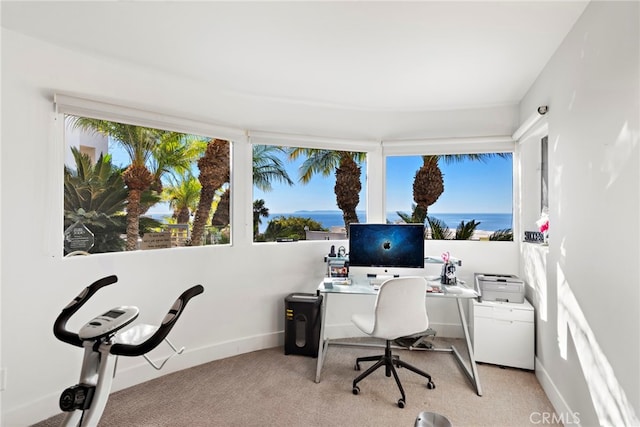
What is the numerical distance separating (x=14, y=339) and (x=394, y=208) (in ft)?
11.3

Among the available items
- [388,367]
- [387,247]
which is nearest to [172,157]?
[387,247]

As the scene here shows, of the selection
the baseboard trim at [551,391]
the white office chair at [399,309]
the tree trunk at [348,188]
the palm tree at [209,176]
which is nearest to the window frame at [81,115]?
the palm tree at [209,176]

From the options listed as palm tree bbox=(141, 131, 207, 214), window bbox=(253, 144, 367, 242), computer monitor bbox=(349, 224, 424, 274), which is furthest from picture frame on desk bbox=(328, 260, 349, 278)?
palm tree bbox=(141, 131, 207, 214)

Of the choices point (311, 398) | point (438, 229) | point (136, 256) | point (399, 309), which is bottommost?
point (311, 398)

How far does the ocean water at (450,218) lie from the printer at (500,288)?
80 centimetres

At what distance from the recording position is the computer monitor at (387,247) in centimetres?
309

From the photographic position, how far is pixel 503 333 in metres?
2.93

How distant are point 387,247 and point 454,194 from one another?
4.25 ft

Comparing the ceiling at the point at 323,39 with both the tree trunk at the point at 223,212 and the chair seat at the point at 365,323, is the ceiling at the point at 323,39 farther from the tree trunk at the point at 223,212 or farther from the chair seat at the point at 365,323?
the chair seat at the point at 365,323

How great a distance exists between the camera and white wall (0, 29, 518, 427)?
2.17 m

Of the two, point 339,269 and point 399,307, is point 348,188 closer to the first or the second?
point 339,269

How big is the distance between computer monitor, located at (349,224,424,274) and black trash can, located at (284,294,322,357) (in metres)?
0.58

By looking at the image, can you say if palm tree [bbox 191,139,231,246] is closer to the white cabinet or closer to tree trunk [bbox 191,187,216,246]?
tree trunk [bbox 191,187,216,246]

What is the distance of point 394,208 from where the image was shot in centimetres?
393
